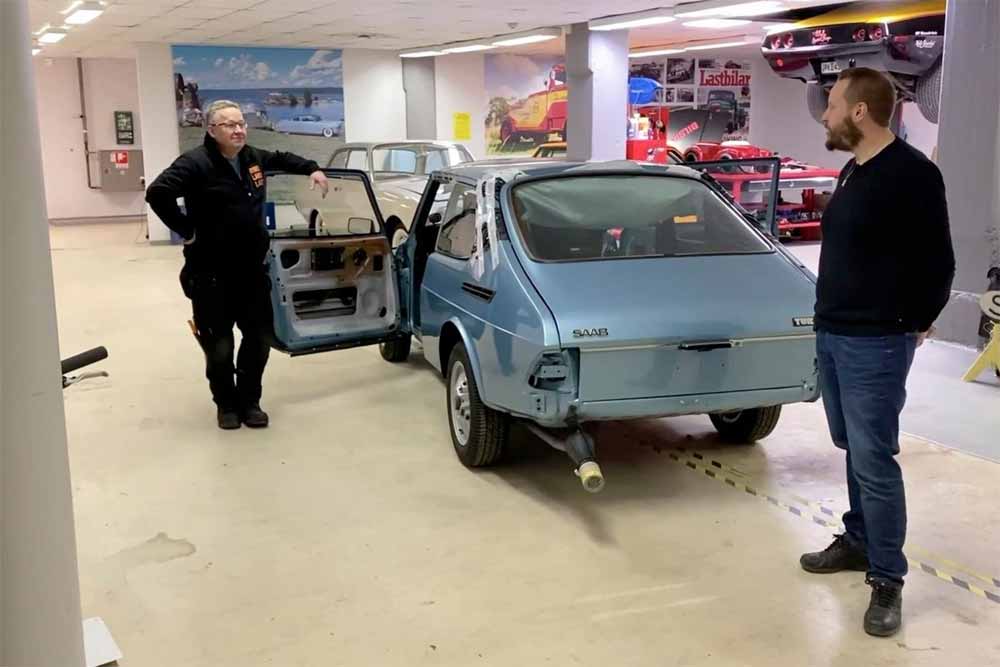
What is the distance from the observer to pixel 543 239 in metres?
4.46

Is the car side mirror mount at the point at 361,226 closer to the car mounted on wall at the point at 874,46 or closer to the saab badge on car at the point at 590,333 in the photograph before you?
the saab badge on car at the point at 590,333

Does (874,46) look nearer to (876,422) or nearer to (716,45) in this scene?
(716,45)

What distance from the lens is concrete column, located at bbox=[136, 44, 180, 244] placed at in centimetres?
1451

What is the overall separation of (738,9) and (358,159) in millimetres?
4916

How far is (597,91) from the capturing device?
1285 cm

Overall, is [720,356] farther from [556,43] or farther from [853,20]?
[556,43]

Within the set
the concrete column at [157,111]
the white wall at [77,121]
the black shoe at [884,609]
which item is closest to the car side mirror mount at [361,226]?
the black shoe at [884,609]

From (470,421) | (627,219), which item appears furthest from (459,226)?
(470,421)

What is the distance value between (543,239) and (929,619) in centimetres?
232

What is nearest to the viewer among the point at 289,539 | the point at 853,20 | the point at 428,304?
the point at 289,539

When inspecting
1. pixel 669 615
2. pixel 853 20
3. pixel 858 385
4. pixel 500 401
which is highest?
pixel 853 20

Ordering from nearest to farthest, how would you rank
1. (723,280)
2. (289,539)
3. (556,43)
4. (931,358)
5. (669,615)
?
(669,615) → (289,539) → (723,280) → (931,358) → (556,43)

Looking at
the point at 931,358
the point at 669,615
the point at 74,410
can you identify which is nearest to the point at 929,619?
the point at 669,615

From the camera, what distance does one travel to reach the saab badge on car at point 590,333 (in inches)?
149
